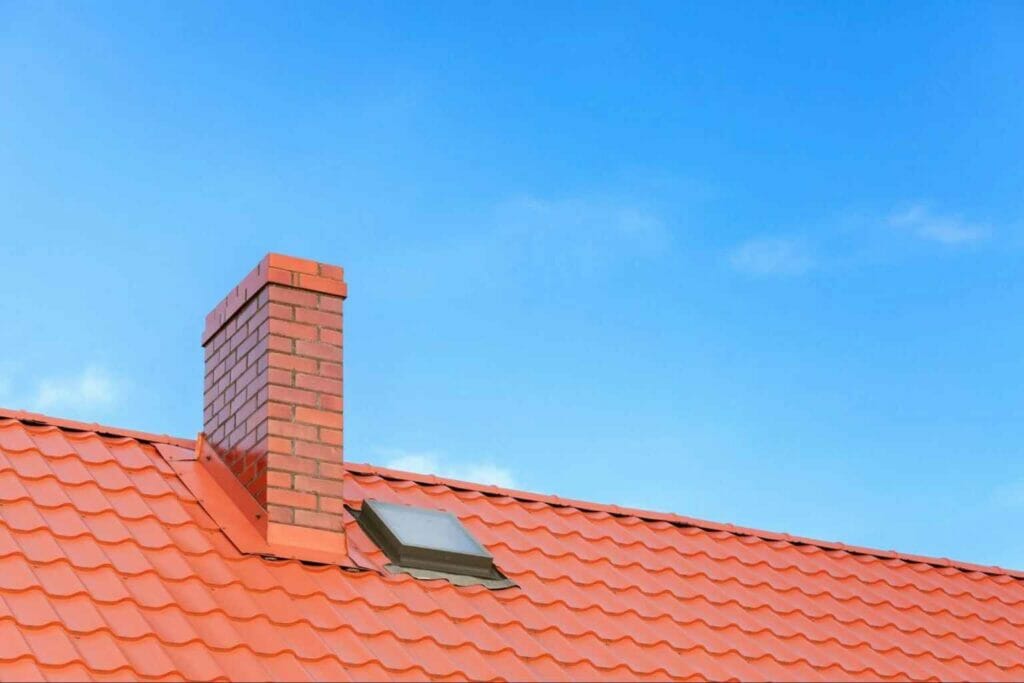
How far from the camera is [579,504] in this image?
11062 mm

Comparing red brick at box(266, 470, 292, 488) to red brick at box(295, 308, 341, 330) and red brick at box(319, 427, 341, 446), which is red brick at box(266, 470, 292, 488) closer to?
red brick at box(319, 427, 341, 446)

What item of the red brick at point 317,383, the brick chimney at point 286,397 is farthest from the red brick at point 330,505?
the red brick at point 317,383

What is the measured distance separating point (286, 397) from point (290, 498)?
63cm

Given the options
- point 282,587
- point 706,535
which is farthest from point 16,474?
point 706,535

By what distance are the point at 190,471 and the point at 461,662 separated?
2.36 m

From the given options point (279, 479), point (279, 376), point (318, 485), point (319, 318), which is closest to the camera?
point (279, 479)

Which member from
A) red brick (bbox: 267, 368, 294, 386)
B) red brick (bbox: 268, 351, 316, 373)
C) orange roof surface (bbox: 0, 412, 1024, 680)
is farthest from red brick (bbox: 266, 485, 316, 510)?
red brick (bbox: 268, 351, 316, 373)

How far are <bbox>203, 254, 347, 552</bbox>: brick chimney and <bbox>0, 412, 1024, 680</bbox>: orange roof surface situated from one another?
1.02 feet

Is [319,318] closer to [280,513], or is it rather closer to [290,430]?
[290,430]

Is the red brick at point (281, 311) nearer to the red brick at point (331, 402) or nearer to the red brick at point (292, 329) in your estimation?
the red brick at point (292, 329)

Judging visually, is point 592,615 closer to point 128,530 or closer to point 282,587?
point 282,587

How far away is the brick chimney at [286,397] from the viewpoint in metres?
9.09

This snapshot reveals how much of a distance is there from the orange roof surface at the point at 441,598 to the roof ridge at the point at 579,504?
2 centimetres

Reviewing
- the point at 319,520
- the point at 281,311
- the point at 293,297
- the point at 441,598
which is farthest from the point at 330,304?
the point at 441,598
